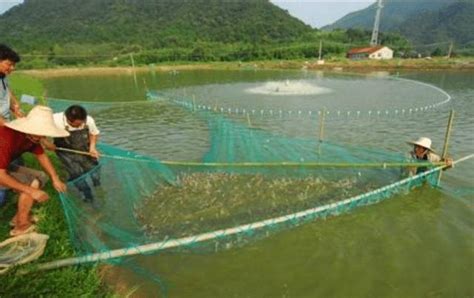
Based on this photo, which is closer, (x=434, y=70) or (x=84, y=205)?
(x=84, y=205)

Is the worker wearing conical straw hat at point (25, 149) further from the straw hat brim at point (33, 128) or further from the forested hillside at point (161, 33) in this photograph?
the forested hillside at point (161, 33)

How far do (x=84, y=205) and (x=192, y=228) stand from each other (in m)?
1.59

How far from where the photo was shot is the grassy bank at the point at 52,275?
3.28 meters

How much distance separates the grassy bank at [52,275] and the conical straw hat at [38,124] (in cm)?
127

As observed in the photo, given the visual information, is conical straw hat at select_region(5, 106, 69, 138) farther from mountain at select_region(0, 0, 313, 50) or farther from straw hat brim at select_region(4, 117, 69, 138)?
mountain at select_region(0, 0, 313, 50)

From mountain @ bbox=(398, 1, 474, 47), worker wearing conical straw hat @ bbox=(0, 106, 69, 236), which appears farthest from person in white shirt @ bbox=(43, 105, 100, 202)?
mountain @ bbox=(398, 1, 474, 47)

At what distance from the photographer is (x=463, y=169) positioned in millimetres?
8609

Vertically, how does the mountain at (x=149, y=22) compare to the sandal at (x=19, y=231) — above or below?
above

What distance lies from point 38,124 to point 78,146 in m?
1.46

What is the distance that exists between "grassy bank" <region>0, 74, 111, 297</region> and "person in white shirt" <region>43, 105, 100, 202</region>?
1.73 ft

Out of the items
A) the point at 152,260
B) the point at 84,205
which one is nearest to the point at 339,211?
the point at 152,260

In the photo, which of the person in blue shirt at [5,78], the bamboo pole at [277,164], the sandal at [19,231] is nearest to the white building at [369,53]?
the bamboo pole at [277,164]

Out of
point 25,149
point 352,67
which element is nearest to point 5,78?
point 25,149

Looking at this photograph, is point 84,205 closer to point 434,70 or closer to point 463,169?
point 463,169
